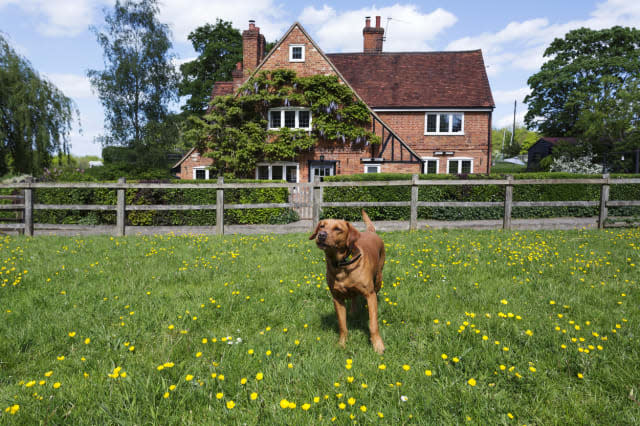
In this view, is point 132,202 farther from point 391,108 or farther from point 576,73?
point 576,73

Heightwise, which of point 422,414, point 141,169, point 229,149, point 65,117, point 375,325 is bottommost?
point 422,414

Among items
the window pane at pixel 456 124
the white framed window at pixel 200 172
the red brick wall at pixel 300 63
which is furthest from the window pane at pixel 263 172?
the window pane at pixel 456 124

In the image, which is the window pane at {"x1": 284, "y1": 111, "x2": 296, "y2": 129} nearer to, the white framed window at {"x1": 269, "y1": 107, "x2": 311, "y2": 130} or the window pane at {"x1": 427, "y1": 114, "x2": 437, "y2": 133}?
the white framed window at {"x1": 269, "y1": 107, "x2": 311, "y2": 130}

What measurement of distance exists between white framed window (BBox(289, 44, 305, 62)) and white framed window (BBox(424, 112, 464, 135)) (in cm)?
925

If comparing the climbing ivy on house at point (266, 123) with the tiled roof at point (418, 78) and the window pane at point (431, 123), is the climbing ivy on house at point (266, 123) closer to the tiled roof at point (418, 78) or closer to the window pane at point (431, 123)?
the tiled roof at point (418, 78)

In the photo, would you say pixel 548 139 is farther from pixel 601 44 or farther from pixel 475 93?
pixel 475 93

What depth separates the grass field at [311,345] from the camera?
2.35 metres

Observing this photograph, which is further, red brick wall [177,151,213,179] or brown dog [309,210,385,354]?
red brick wall [177,151,213,179]

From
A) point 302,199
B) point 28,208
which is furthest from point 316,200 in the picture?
point 28,208

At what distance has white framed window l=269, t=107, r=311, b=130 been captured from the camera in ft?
68.3

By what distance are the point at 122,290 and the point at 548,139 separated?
44.9 m

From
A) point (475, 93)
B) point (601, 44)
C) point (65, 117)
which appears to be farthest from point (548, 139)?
point (65, 117)

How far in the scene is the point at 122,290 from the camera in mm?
4570

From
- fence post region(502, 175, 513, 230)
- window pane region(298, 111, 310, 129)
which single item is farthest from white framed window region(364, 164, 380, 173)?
fence post region(502, 175, 513, 230)
